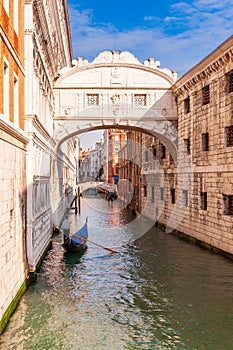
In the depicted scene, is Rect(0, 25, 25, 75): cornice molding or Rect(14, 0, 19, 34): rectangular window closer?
Rect(0, 25, 25, 75): cornice molding

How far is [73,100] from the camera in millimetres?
14172

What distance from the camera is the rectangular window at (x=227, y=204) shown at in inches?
416

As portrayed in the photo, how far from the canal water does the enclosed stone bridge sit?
464 centimetres

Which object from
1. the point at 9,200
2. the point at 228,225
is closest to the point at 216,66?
the point at 228,225

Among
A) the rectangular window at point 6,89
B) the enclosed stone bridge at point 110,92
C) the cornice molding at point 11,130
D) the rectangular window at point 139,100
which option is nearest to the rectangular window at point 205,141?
the enclosed stone bridge at point 110,92

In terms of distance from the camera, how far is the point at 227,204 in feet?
35.2

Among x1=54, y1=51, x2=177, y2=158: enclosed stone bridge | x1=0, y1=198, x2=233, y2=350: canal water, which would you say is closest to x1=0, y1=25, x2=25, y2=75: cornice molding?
x1=0, y1=198, x2=233, y2=350: canal water

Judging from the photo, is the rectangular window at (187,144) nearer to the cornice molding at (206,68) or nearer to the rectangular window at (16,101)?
the cornice molding at (206,68)

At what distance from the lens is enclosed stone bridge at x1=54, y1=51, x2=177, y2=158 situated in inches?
551

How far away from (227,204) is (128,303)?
4.55 metres

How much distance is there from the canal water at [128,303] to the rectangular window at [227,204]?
1.19 m

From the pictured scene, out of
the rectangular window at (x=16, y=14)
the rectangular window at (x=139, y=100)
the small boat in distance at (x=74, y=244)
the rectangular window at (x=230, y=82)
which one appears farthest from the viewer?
the rectangular window at (x=139, y=100)

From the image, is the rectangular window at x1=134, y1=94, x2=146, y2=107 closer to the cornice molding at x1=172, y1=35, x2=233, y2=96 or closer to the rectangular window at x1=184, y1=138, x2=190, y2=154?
the cornice molding at x1=172, y1=35, x2=233, y2=96

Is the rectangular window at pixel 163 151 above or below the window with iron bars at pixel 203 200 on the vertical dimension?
above
